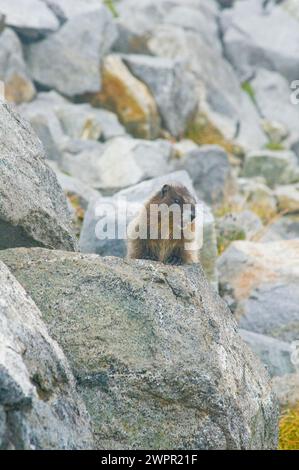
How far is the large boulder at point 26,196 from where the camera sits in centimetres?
592

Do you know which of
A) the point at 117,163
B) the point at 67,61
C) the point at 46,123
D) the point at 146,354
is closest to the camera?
the point at 146,354

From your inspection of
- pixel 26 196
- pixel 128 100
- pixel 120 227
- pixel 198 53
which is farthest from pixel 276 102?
pixel 26 196

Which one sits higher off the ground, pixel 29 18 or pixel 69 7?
pixel 69 7

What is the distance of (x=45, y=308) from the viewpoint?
5.42 m

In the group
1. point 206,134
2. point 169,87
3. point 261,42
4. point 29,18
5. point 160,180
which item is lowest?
point 206,134

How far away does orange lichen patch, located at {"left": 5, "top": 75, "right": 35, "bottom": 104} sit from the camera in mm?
17422

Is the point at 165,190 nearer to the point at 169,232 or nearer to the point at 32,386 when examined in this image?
the point at 169,232

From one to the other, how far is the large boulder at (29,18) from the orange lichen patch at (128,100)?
1471mm

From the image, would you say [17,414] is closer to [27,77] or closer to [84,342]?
[84,342]

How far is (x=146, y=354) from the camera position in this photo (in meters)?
5.25

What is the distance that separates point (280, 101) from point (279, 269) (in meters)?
13.9

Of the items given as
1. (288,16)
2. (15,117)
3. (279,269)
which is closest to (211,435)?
(15,117)

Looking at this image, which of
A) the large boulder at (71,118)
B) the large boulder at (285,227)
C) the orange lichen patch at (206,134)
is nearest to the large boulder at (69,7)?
the large boulder at (71,118)

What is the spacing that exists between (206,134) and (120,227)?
36.8 feet
